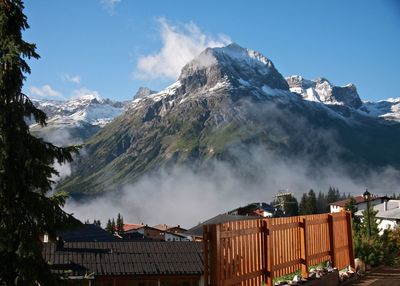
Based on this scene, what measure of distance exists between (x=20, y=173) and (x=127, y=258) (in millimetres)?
27350

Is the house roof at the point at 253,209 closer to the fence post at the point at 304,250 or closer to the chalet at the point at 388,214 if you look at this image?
the chalet at the point at 388,214

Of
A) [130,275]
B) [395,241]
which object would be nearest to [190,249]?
[130,275]

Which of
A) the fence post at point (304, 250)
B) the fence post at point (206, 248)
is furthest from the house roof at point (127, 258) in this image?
the fence post at point (206, 248)

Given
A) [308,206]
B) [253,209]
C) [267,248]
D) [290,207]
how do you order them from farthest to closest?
[290,207] → [308,206] → [253,209] → [267,248]

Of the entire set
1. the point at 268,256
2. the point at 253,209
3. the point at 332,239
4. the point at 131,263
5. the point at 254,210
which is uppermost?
the point at 253,209

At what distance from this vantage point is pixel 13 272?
39.5ft

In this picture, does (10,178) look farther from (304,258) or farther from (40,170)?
(304,258)

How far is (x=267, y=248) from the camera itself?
10.4 m

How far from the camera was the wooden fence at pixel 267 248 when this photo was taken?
8.69 metres

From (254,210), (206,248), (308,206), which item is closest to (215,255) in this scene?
(206,248)

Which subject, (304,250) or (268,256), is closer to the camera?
(268,256)

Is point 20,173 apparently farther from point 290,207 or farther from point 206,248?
point 290,207

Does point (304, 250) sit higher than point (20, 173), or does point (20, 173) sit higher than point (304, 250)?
point (20, 173)

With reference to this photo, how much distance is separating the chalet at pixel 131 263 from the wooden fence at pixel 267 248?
917 inches
